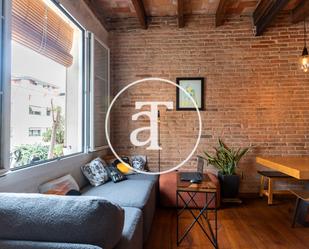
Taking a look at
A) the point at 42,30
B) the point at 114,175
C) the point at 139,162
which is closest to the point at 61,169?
the point at 114,175

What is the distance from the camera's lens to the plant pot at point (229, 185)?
380cm

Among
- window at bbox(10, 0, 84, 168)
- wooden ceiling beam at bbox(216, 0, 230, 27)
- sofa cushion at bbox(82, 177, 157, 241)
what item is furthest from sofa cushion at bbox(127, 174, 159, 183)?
wooden ceiling beam at bbox(216, 0, 230, 27)

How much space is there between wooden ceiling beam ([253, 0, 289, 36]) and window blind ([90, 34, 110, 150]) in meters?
2.50

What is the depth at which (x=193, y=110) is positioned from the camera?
14.0 ft

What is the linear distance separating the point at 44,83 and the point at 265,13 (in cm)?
328

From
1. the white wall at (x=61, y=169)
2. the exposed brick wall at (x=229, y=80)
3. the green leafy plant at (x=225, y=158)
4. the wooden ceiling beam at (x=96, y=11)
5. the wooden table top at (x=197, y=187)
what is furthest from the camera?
the exposed brick wall at (x=229, y=80)

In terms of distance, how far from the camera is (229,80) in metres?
4.23

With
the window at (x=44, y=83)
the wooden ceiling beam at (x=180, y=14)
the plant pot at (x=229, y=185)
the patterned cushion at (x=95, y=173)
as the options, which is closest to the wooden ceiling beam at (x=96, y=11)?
the window at (x=44, y=83)

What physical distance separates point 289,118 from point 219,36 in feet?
5.96

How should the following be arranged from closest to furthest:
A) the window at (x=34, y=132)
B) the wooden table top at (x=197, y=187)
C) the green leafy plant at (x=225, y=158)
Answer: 1. the wooden table top at (x=197, y=187)
2. the window at (x=34, y=132)
3. the green leafy plant at (x=225, y=158)

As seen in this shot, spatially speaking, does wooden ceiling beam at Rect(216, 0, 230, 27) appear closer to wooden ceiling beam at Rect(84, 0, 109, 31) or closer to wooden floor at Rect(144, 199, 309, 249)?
wooden ceiling beam at Rect(84, 0, 109, 31)

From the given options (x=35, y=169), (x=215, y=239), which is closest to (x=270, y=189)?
(x=215, y=239)

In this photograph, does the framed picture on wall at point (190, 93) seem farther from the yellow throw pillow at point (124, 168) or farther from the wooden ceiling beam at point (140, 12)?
the yellow throw pillow at point (124, 168)

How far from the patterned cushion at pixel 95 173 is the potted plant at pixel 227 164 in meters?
1.77
